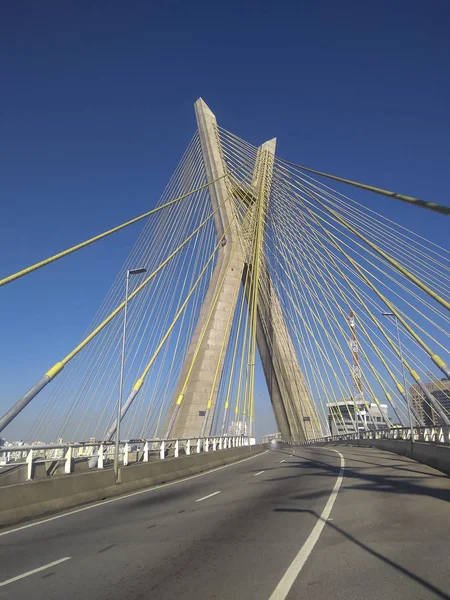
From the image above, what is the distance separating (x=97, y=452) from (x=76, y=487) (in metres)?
3.88

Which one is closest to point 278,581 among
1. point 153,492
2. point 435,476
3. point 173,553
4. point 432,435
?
point 173,553

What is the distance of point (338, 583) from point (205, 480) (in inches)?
539

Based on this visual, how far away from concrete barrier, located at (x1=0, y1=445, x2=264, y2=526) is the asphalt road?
2.41ft

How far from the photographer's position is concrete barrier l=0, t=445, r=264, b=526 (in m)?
10.6

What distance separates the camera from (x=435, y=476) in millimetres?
15391

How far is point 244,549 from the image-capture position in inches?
264

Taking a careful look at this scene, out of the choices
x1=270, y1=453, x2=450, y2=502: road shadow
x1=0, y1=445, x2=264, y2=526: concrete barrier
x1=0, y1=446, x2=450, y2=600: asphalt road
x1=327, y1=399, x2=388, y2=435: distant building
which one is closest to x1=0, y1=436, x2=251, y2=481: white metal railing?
x1=0, y1=445, x2=264, y2=526: concrete barrier

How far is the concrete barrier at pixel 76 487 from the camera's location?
1062 centimetres

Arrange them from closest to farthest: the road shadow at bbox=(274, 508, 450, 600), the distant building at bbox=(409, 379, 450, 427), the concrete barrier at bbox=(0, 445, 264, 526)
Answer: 1. the road shadow at bbox=(274, 508, 450, 600)
2. the concrete barrier at bbox=(0, 445, 264, 526)
3. the distant building at bbox=(409, 379, 450, 427)

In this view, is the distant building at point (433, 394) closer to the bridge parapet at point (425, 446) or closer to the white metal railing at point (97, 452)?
the bridge parapet at point (425, 446)

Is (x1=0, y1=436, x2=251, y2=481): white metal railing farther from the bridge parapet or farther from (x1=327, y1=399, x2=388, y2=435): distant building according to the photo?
the bridge parapet

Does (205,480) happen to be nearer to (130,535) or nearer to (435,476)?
(435,476)

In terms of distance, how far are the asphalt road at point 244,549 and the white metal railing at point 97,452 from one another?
1.73 metres

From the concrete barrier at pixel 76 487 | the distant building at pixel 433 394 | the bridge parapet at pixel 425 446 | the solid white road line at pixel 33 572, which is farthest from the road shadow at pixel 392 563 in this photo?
the distant building at pixel 433 394
